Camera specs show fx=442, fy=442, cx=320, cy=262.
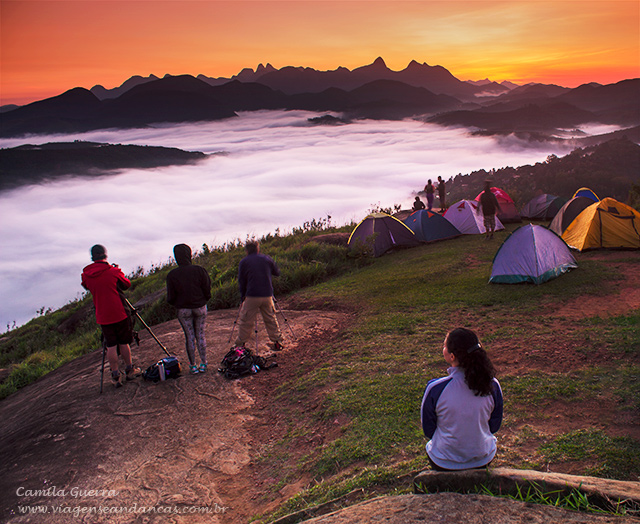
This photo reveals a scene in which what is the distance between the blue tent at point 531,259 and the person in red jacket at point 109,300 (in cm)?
875

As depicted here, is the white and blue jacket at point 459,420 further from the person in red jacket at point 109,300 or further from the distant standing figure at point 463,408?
the person in red jacket at point 109,300

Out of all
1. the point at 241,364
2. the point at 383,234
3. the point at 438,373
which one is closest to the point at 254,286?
the point at 241,364

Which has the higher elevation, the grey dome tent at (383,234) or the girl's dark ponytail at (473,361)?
the girl's dark ponytail at (473,361)

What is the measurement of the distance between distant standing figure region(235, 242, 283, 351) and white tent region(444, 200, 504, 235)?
12882 millimetres

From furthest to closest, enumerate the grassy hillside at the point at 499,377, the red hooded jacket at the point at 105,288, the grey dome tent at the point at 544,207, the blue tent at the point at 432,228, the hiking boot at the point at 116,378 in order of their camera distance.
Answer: the grey dome tent at the point at 544,207, the blue tent at the point at 432,228, the hiking boot at the point at 116,378, the red hooded jacket at the point at 105,288, the grassy hillside at the point at 499,377

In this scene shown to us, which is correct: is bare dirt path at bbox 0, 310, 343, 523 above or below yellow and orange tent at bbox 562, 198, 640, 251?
below

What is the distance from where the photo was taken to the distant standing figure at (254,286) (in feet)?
27.8

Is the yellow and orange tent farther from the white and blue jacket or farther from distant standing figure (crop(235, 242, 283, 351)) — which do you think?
the white and blue jacket

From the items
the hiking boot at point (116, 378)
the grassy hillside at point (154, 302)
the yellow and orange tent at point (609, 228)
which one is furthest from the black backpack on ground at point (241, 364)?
the yellow and orange tent at point (609, 228)

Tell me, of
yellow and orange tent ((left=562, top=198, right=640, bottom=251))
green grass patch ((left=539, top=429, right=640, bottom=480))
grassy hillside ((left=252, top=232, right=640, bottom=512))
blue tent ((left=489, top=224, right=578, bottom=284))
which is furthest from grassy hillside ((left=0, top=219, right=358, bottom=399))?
green grass patch ((left=539, top=429, right=640, bottom=480))

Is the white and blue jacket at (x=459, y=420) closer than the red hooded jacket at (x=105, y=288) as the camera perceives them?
Yes

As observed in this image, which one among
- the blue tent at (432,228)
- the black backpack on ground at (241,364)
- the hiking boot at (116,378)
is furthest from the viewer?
the blue tent at (432,228)

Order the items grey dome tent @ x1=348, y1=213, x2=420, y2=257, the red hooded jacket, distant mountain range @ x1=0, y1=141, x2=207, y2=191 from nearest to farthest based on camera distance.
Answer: the red hooded jacket
grey dome tent @ x1=348, y1=213, x2=420, y2=257
distant mountain range @ x1=0, y1=141, x2=207, y2=191

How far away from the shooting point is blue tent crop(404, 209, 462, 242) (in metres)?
18.9
